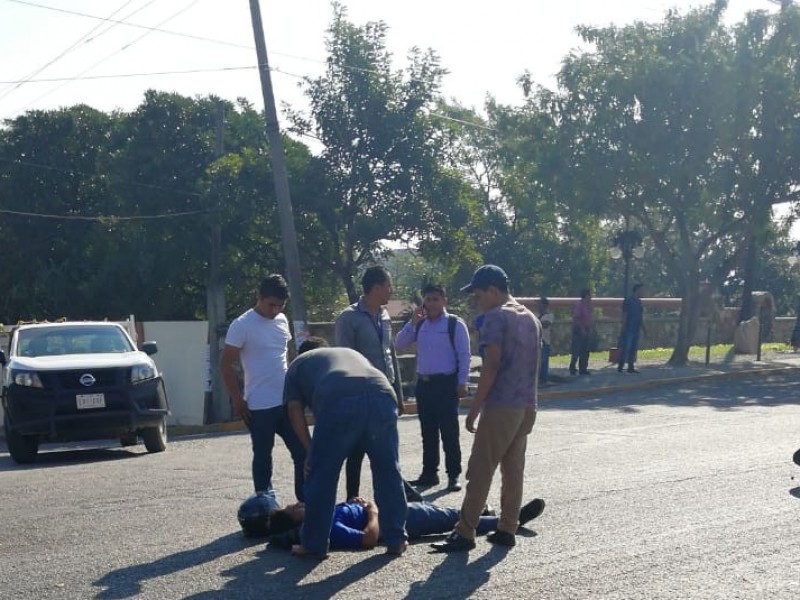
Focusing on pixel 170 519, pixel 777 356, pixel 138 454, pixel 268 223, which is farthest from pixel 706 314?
pixel 170 519

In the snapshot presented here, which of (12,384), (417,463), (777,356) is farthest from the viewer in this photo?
(777,356)

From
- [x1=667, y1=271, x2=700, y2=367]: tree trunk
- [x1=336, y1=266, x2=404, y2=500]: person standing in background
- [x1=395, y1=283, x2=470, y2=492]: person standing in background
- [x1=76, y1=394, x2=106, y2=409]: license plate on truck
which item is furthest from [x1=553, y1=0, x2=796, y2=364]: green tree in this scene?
[x1=336, y1=266, x2=404, y2=500]: person standing in background

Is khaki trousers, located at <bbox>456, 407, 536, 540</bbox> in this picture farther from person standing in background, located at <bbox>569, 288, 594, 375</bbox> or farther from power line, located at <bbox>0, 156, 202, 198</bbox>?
power line, located at <bbox>0, 156, 202, 198</bbox>

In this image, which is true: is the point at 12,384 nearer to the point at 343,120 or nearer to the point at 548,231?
the point at 343,120

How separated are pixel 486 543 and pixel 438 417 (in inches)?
109

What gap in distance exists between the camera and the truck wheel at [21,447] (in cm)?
1427

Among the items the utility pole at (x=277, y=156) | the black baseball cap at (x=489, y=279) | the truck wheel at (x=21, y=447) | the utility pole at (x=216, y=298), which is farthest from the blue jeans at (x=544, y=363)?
the black baseball cap at (x=489, y=279)

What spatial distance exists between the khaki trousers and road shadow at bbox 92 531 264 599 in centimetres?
150

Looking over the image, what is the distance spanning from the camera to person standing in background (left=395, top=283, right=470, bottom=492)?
10.5 metres

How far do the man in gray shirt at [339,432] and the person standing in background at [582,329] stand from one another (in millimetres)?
17571

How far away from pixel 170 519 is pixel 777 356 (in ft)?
84.5

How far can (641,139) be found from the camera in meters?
28.6

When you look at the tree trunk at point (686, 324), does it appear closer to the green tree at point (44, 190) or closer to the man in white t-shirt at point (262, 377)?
the man in white t-shirt at point (262, 377)

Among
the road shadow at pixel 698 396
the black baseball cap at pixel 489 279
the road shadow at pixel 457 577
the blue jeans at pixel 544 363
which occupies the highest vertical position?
the black baseball cap at pixel 489 279
